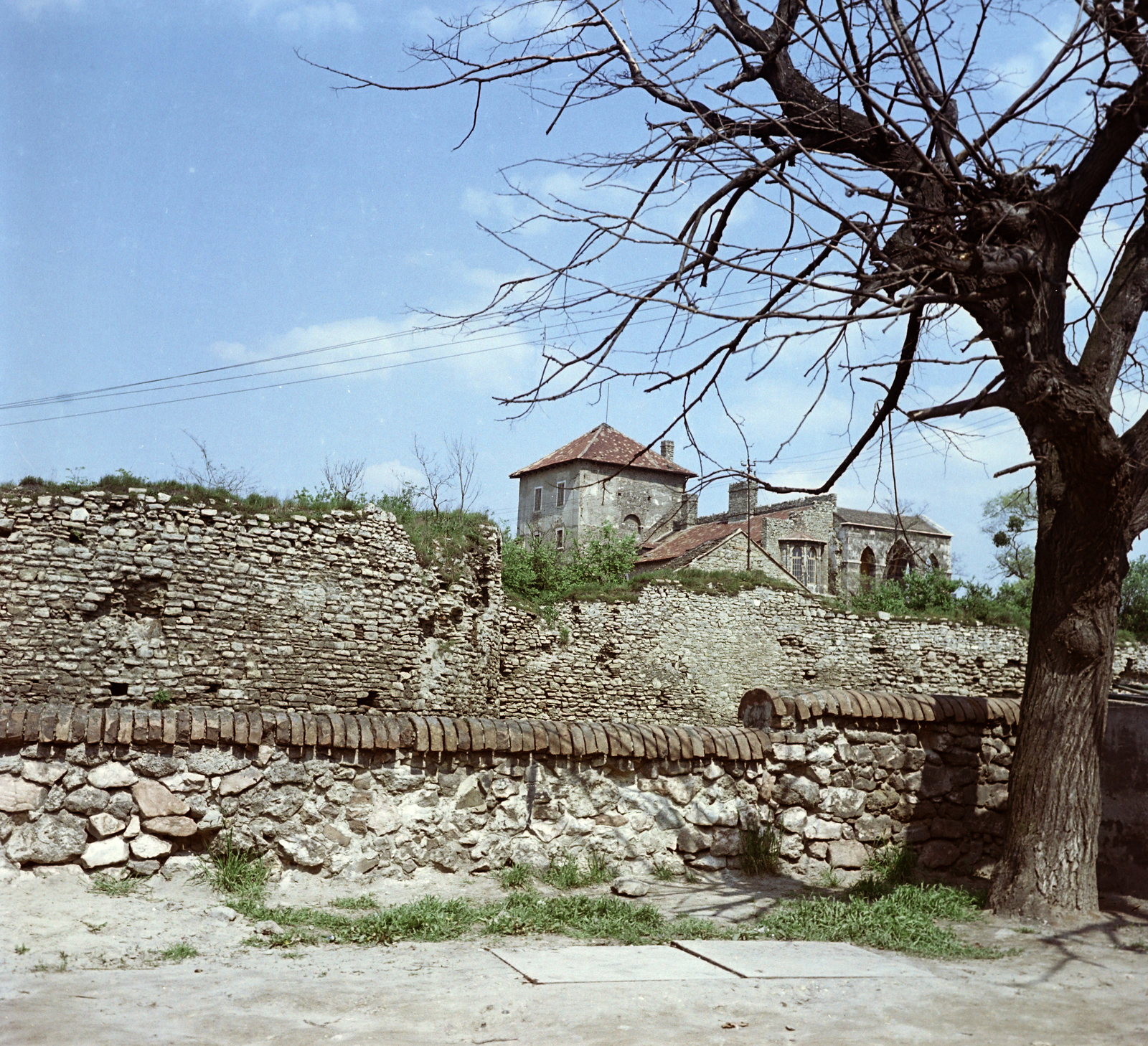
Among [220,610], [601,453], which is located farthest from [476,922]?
[601,453]

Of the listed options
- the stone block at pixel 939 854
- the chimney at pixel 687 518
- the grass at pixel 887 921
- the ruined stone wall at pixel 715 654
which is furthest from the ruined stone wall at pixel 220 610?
the chimney at pixel 687 518

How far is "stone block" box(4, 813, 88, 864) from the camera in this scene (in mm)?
4848

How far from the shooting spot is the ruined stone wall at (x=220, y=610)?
552 inches

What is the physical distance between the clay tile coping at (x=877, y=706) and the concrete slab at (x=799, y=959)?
1953 millimetres

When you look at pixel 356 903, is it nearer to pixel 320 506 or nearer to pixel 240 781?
pixel 240 781

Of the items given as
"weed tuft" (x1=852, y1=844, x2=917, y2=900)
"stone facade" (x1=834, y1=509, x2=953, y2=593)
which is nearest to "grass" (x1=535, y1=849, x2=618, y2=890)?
"weed tuft" (x1=852, y1=844, x2=917, y2=900)

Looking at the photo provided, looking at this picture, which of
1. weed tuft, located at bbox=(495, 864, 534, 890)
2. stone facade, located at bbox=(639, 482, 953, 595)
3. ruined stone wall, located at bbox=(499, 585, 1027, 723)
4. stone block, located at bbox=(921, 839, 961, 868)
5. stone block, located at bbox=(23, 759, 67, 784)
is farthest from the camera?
stone facade, located at bbox=(639, 482, 953, 595)

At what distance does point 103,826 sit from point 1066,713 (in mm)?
5361

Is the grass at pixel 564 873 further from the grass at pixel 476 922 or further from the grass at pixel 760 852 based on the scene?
the grass at pixel 760 852

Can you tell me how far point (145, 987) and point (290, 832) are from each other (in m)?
1.67

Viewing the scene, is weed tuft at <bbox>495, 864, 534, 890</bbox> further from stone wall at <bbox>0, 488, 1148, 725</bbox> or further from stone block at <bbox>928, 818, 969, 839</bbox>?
stone wall at <bbox>0, 488, 1148, 725</bbox>

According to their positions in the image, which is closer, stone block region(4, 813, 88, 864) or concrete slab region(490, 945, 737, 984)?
concrete slab region(490, 945, 737, 984)

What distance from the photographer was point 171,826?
5.12m

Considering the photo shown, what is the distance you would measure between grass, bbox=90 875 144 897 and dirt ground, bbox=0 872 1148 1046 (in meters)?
0.04
